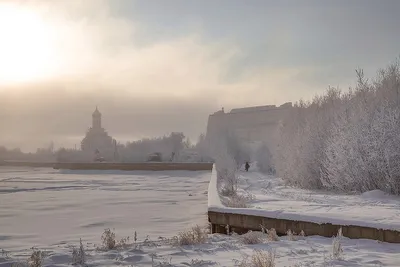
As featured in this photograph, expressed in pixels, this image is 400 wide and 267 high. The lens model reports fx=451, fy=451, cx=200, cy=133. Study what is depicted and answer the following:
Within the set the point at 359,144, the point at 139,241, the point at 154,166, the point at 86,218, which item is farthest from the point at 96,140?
the point at 139,241

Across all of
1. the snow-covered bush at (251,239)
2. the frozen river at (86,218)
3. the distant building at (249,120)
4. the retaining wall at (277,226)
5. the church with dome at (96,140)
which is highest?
the distant building at (249,120)

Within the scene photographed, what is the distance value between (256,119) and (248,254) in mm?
112050

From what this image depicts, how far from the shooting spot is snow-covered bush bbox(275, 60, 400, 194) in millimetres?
19172

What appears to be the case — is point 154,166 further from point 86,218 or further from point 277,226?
point 277,226

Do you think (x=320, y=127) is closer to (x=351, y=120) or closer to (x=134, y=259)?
(x=351, y=120)

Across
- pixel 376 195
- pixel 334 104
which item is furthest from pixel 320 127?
pixel 376 195

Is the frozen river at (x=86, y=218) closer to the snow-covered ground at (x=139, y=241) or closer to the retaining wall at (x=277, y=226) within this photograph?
the snow-covered ground at (x=139, y=241)

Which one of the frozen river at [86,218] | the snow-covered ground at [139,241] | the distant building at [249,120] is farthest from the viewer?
the distant building at [249,120]

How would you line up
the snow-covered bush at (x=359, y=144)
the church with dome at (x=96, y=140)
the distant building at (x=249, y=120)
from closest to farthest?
the snow-covered bush at (x=359, y=144)
the church with dome at (x=96, y=140)
the distant building at (x=249, y=120)

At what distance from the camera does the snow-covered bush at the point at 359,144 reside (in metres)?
19.2

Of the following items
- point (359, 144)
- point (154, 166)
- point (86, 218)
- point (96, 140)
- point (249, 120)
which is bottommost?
point (86, 218)

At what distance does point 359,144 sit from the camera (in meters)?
20.8

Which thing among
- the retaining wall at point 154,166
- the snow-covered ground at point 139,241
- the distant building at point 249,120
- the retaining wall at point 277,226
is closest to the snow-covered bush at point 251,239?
the snow-covered ground at point 139,241

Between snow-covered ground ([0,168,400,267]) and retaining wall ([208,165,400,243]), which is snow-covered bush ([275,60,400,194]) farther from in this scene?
retaining wall ([208,165,400,243])
